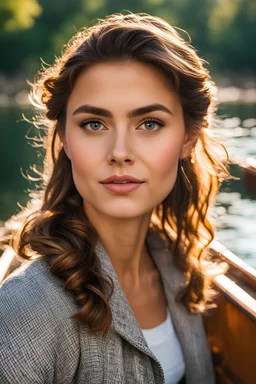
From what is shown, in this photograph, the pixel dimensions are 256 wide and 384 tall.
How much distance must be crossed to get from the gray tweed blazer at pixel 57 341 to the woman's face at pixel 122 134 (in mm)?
190

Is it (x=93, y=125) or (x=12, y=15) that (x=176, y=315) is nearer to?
(x=93, y=125)

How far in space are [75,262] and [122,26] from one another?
0.63 m

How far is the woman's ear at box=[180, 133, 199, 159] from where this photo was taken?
1.90 meters

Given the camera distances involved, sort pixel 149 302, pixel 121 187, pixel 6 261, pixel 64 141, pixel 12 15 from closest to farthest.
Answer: pixel 121 187 → pixel 64 141 → pixel 149 302 → pixel 6 261 → pixel 12 15

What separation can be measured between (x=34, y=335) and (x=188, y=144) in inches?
29.1

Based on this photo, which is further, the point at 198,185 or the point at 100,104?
the point at 198,185

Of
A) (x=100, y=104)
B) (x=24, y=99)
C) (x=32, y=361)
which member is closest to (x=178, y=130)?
(x=100, y=104)

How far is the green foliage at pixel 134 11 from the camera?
3944 centimetres

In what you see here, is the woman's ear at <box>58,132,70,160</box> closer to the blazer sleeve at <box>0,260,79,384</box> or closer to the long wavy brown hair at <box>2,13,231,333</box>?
the long wavy brown hair at <box>2,13,231,333</box>

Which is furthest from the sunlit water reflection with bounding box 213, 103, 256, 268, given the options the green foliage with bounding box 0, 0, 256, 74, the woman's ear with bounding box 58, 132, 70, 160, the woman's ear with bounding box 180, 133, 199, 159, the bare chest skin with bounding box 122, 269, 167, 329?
the green foliage with bounding box 0, 0, 256, 74

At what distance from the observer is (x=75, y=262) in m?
1.67

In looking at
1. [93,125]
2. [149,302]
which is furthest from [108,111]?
[149,302]

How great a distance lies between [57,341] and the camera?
1.56 m

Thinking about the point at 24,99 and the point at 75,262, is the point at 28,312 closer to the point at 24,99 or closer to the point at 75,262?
the point at 75,262
